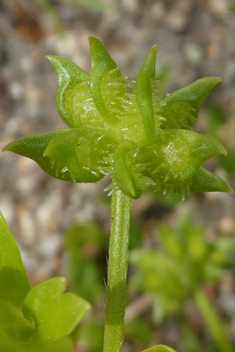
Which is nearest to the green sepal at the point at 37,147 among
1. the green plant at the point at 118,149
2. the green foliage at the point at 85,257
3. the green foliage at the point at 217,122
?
the green plant at the point at 118,149

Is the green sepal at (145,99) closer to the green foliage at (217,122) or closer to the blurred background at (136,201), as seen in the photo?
the blurred background at (136,201)

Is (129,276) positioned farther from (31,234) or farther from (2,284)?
(2,284)

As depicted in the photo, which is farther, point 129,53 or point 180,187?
point 129,53

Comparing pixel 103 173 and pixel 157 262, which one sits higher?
pixel 103 173

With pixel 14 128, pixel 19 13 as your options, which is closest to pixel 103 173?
pixel 14 128

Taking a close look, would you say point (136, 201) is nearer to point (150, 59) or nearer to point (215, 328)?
point (215, 328)

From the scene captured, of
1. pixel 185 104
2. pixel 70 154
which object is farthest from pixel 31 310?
pixel 185 104
